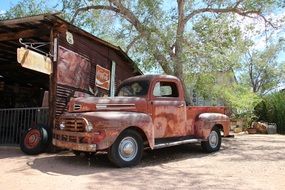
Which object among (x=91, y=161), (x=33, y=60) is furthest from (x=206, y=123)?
(x=33, y=60)

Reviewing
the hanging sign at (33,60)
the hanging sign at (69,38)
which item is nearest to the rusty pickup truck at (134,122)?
the hanging sign at (33,60)

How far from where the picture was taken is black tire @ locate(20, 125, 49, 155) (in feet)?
34.7

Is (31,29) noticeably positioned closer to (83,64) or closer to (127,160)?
(83,64)

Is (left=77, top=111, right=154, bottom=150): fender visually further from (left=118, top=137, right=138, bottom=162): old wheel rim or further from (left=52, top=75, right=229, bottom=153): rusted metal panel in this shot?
(left=118, top=137, right=138, bottom=162): old wheel rim

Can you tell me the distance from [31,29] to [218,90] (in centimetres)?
1353

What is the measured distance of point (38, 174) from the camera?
26.5 ft

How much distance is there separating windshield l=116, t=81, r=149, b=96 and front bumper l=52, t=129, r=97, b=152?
1997mm

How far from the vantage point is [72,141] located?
8789 mm

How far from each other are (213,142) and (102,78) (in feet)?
14.9

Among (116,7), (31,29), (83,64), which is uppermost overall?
(116,7)

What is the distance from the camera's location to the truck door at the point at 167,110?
9.81m

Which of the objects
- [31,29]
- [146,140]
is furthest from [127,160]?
[31,29]

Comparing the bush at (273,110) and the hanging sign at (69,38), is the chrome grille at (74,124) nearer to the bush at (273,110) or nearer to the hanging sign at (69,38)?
the hanging sign at (69,38)

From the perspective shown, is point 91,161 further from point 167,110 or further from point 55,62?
point 55,62
